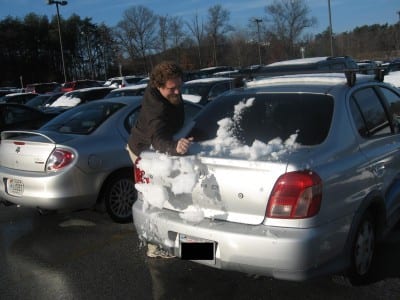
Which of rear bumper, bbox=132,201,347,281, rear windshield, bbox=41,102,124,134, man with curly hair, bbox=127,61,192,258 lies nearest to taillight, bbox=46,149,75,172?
rear windshield, bbox=41,102,124,134

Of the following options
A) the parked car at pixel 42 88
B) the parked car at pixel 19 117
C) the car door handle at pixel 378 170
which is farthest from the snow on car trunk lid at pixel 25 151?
the parked car at pixel 42 88

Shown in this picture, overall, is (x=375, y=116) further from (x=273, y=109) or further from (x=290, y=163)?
(x=290, y=163)

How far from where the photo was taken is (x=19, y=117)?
10133 millimetres

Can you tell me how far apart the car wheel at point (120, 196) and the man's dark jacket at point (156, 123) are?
1.28 meters

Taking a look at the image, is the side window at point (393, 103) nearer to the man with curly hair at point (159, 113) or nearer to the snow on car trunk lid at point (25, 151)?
the man with curly hair at point (159, 113)

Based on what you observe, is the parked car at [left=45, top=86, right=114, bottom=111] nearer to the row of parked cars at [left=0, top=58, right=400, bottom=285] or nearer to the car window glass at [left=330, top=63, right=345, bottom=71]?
the car window glass at [left=330, top=63, right=345, bottom=71]

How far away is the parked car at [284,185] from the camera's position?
3125 millimetres

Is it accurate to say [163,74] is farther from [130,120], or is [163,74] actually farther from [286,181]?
[130,120]

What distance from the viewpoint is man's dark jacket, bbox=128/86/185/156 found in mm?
3934

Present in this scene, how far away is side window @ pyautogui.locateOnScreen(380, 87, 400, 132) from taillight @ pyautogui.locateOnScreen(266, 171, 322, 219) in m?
1.61

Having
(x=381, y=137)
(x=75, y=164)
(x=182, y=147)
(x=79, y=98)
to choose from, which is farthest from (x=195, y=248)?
(x=79, y=98)

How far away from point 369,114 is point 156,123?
1.70 metres

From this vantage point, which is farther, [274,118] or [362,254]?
[274,118]

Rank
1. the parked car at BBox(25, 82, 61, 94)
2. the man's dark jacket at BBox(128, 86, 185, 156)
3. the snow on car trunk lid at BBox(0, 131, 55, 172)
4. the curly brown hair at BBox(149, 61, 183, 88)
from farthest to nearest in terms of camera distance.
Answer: the parked car at BBox(25, 82, 61, 94)
the snow on car trunk lid at BBox(0, 131, 55, 172)
the curly brown hair at BBox(149, 61, 183, 88)
the man's dark jacket at BBox(128, 86, 185, 156)
